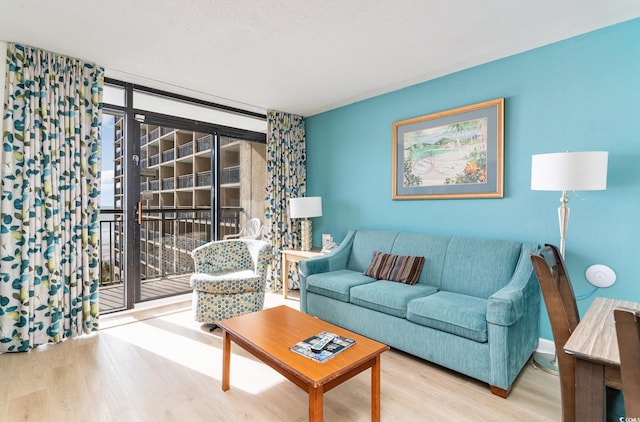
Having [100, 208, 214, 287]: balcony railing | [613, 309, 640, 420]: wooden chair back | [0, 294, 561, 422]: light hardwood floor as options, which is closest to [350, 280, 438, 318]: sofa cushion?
[0, 294, 561, 422]: light hardwood floor

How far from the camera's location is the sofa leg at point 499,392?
197 cm

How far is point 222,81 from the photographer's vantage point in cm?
341

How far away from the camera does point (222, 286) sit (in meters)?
3.00

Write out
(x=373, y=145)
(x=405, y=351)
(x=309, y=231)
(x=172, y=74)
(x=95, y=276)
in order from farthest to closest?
(x=309, y=231) → (x=373, y=145) → (x=172, y=74) → (x=95, y=276) → (x=405, y=351)

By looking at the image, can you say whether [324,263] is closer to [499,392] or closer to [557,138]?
[499,392]

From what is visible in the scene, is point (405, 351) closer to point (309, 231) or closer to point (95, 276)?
point (309, 231)

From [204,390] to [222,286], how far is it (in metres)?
1.06

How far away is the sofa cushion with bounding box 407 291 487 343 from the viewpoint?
2.09m

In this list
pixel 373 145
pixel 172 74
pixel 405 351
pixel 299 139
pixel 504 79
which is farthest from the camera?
pixel 299 139

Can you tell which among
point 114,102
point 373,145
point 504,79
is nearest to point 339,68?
point 373,145

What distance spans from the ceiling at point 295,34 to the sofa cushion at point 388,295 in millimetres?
2045

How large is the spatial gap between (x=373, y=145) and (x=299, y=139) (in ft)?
4.37

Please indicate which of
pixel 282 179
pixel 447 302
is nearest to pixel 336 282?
pixel 447 302

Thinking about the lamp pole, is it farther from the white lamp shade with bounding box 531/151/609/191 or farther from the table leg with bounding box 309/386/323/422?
the table leg with bounding box 309/386/323/422
